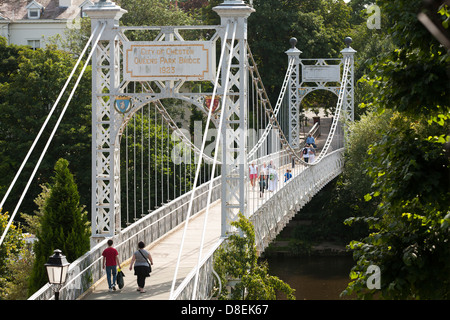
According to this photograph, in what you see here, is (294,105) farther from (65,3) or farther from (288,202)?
(65,3)

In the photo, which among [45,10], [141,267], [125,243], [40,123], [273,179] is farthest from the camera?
[45,10]

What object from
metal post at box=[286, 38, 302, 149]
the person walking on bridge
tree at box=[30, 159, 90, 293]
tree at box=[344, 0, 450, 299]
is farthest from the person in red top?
metal post at box=[286, 38, 302, 149]

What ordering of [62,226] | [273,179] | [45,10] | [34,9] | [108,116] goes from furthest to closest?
1. [45,10]
2. [34,9]
3. [273,179]
4. [62,226]
5. [108,116]

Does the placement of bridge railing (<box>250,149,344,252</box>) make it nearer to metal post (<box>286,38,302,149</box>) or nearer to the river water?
metal post (<box>286,38,302,149</box>)

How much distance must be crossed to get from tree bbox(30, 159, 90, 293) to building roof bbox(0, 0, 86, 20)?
1340 inches

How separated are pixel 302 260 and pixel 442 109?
1061 inches

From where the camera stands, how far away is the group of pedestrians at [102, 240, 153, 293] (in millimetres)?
13508

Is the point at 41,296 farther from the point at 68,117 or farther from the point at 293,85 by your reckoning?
the point at 293,85

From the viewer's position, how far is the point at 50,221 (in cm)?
1630

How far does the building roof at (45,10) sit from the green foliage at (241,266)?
36558 mm

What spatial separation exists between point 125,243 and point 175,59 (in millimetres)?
3567

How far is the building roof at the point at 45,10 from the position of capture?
163ft

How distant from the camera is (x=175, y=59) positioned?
1478 centimetres

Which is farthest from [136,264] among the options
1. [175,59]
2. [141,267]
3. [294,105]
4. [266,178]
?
[294,105]
